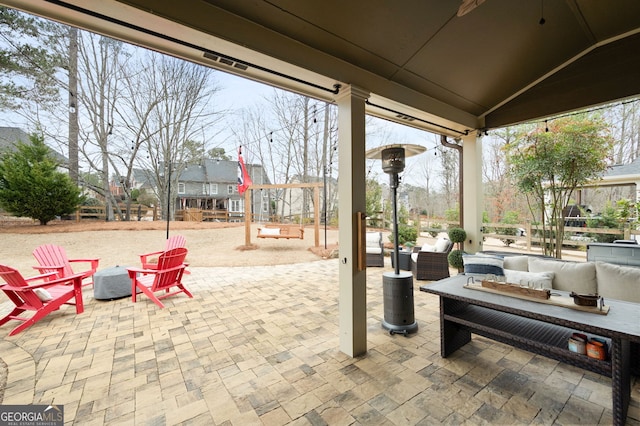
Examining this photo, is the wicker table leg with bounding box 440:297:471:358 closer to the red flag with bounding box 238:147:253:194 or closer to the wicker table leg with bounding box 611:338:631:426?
the wicker table leg with bounding box 611:338:631:426

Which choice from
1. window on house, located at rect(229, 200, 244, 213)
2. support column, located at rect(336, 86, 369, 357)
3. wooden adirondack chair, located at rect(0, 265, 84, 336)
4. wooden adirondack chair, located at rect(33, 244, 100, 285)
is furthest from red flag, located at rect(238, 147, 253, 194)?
window on house, located at rect(229, 200, 244, 213)

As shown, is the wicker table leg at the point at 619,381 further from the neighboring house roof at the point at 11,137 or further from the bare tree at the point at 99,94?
the bare tree at the point at 99,94

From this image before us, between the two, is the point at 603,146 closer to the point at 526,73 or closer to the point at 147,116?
the point at 526,73

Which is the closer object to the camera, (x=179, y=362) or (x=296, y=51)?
(x=296, y=51)

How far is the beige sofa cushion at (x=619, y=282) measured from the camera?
236 centimetres

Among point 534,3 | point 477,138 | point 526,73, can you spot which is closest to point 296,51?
point 534,3

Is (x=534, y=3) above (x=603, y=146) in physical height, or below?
above

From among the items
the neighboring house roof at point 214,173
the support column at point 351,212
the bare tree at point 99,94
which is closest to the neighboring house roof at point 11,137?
the bare tree at point 99,94

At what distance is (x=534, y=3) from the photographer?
241 cm

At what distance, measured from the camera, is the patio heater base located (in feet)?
9.30

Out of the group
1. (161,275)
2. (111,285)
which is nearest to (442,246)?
(161,275)

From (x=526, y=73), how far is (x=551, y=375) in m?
3.60

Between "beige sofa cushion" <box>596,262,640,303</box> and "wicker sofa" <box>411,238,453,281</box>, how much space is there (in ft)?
7.40

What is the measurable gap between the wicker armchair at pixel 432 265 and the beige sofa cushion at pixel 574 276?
2.00m
